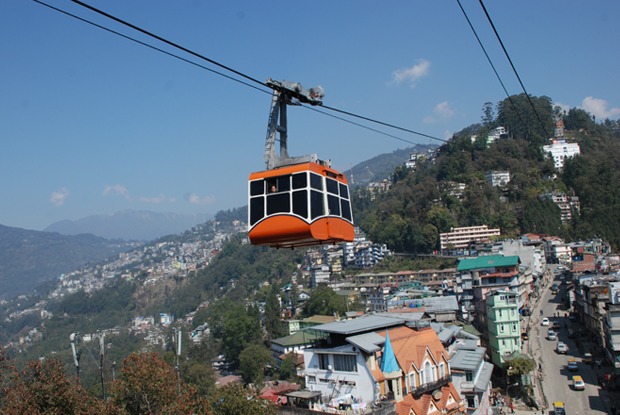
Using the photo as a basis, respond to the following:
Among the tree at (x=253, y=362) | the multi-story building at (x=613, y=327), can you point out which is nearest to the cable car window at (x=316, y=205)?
the multi-story building at (x=613, y=327)

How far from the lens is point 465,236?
6944cm

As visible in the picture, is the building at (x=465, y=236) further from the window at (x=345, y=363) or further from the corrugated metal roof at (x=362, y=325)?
the window at (x=345, y=363)

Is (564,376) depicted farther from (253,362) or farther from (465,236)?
(465,236)

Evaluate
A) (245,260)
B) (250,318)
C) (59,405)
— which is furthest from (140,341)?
(59,405)

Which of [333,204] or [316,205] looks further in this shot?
[333,204]

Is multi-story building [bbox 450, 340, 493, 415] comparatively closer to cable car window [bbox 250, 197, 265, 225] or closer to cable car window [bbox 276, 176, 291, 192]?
cable car window [bbox 250, 197, 265, 225]

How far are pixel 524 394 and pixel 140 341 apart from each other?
84.7 meters

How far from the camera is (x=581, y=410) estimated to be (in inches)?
988

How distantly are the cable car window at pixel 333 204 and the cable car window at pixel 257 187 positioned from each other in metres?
1.10

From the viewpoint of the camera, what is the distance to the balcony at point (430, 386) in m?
20.7

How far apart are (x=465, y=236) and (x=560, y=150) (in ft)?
89.6

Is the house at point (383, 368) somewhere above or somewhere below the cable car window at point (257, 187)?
below

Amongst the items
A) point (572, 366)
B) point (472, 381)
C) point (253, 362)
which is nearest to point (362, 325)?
point (472, 381)

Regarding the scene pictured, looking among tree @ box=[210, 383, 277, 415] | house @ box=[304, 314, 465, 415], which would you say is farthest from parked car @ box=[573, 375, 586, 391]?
tree @ box=[210, 383, 277, 415]
